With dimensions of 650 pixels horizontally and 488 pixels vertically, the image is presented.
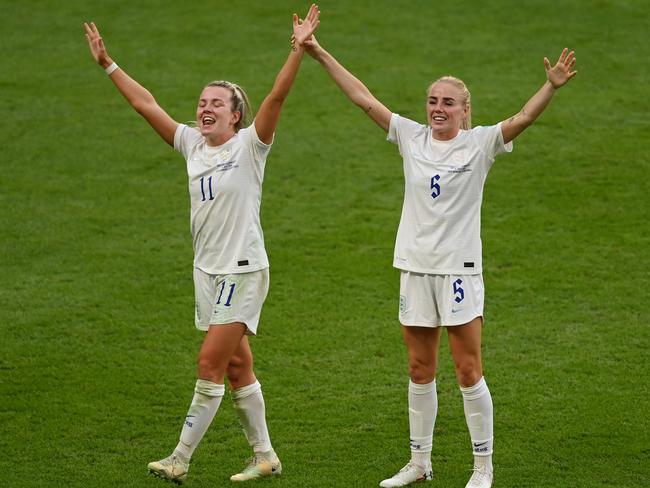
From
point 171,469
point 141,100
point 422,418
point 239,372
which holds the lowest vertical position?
point 171,469

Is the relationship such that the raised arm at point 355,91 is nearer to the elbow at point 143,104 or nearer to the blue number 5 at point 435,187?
the blue number 5 at point 435,187

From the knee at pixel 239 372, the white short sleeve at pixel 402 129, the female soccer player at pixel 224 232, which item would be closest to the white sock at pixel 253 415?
the knee at pixel 239 372

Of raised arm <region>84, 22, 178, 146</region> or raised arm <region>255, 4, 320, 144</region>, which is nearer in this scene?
raised arm <region>255, 4, 320, 144</region>

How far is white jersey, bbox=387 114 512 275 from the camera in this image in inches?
232

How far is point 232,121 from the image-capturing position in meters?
6.16

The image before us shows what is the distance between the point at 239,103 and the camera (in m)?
6.17

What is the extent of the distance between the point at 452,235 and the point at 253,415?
1538 millimetres

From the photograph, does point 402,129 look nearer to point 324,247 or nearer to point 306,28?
point 306,28

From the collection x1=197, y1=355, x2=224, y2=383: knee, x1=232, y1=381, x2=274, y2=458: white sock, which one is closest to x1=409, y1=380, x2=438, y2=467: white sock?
x1=232, y1=381, x2=274, y2=458: white sock

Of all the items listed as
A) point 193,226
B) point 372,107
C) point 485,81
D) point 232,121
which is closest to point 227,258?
point 193,226

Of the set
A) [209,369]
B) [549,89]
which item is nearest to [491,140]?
[549,89]

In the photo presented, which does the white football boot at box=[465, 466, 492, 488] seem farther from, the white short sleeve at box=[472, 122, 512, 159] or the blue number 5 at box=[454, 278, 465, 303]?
the white short sleeve at box=[472, 122, 512, 159]

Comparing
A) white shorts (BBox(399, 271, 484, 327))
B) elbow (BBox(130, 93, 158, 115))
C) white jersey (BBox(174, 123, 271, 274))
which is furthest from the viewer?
elbow (BBox(130, 93, 158, 115))

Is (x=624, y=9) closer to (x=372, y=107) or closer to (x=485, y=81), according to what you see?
(x=485, y=81)
